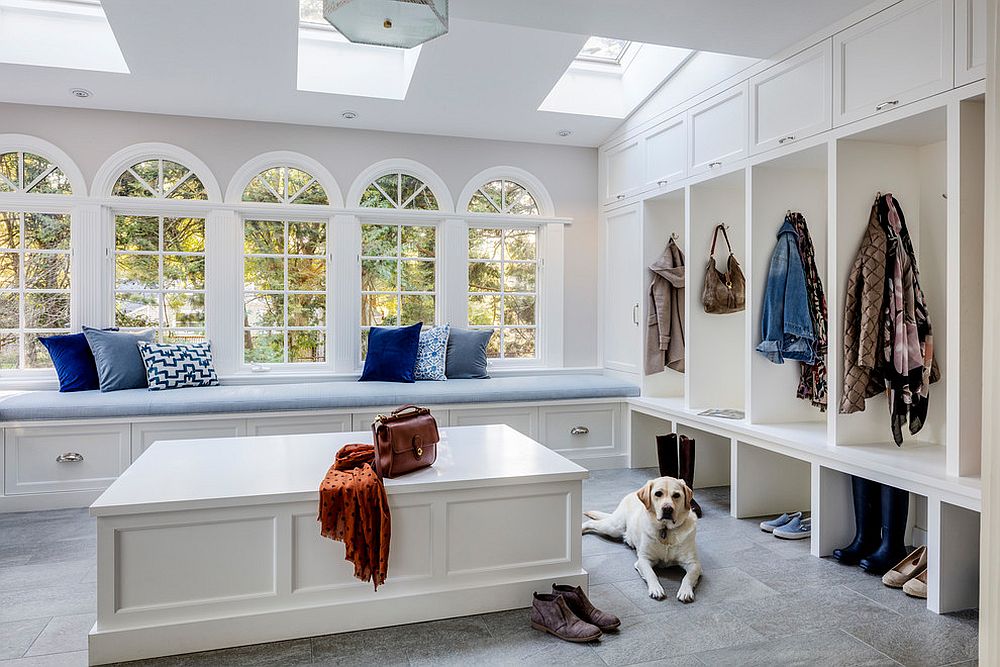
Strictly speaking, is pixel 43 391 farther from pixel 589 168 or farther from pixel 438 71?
pixel 589 168

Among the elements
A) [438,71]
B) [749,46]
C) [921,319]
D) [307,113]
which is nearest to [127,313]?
[307,113]

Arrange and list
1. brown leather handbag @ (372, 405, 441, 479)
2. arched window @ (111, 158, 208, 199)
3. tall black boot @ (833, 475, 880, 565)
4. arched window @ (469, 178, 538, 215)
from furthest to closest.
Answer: arched window @ (469, 178, 538, 215), arched window @ (111, 158, 208, 199), tall black boot @ (833, 475, 880, 565), brown leather handbag @ (372, 405, 441, 479)

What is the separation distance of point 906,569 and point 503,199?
12.2 ft

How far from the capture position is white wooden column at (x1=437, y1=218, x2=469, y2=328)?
5.17 meters

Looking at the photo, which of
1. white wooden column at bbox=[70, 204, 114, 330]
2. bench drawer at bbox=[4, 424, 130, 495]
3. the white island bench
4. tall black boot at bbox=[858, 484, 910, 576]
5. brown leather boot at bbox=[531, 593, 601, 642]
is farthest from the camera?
white wooden column at bbox=[70, 204, 114, 330]

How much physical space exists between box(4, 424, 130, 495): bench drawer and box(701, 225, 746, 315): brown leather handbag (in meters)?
3.65

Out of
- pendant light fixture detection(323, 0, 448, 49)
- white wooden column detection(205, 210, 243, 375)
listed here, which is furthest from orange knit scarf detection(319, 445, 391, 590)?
white wooden column detection(205, 210, 243, 375)

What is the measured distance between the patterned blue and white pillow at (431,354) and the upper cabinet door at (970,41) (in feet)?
11.3

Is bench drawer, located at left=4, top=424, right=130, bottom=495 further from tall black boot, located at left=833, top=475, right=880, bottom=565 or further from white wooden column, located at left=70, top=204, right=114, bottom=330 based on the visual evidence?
tall black boot, located at left=833, top=475, right=880, bottom=565

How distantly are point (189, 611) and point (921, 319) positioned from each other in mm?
3260

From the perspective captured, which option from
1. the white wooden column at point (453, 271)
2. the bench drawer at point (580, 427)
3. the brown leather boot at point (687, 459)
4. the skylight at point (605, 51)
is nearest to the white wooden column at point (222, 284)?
the white wooden column at point (453, 271)

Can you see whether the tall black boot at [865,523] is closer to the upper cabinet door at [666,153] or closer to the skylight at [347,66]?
the upper cabinet door at [666,153]

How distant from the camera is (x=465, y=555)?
245 centimetres

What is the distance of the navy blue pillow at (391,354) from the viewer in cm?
473
